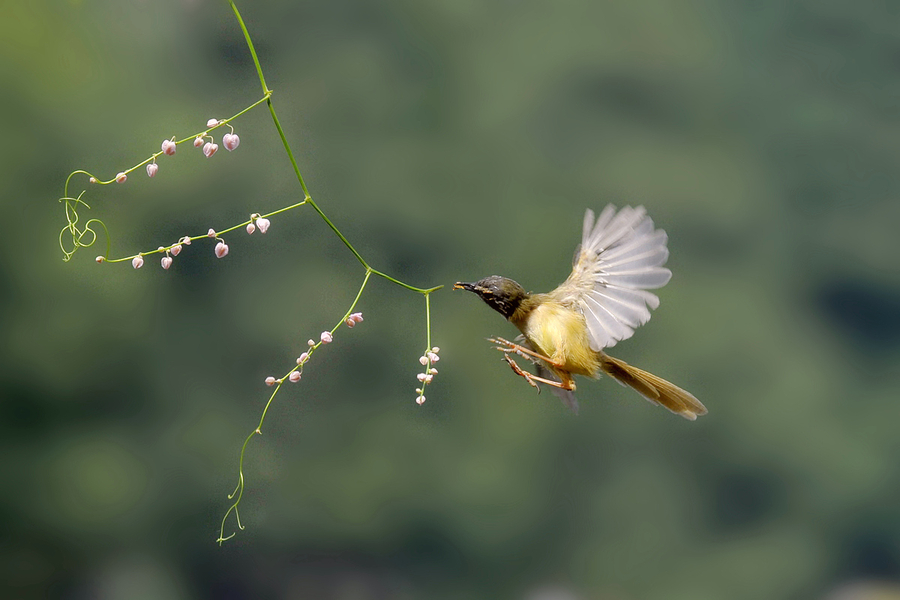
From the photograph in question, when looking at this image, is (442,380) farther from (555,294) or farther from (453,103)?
(555,294)

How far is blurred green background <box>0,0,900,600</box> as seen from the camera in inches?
53.3

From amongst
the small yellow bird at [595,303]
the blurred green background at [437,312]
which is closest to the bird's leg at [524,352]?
the small yellow bird at [595,303]

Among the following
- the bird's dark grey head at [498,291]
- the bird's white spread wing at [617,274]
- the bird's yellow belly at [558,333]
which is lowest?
the bird's yellow belly at [558,333]

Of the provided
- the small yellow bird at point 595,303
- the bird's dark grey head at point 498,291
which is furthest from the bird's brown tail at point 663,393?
the bird's dark grey head at point 498,291

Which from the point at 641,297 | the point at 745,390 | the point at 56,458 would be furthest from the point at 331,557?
the point at 641,297

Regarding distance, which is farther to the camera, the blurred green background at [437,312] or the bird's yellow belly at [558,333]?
the blurred green background at [437,312]

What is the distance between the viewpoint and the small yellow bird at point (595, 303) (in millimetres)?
607

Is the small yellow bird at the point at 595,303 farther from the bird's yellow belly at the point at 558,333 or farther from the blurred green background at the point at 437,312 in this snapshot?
the blurred green background at the point at 437,312

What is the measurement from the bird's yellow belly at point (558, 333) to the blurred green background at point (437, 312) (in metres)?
0.69

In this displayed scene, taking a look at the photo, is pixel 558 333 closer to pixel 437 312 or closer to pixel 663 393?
pixel 663 393

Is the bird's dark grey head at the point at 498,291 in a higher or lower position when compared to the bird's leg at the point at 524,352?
higher

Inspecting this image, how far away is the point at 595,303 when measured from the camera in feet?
2.12

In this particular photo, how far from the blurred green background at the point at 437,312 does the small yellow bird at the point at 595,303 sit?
670 mm

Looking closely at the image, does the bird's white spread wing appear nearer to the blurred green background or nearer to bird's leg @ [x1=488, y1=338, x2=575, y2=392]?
bird's leg @ [x1=488, y1=338, x2=575, y2=392]
